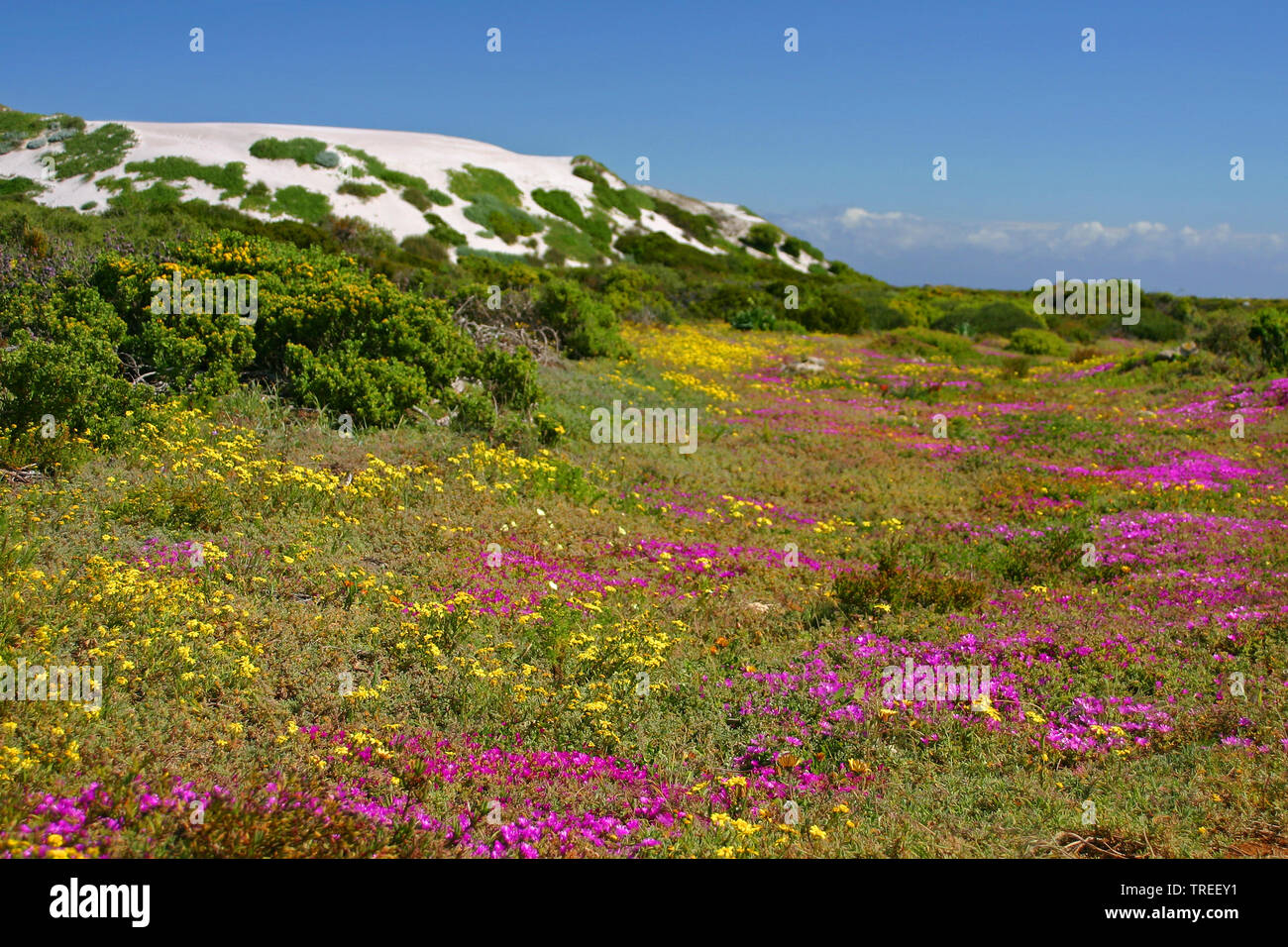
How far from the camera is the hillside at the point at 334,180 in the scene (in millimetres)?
35875

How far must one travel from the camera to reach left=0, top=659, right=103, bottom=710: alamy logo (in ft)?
13.1

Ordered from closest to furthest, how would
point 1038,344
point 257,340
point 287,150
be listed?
point 257,340 < point 1038,344 < point 287,150

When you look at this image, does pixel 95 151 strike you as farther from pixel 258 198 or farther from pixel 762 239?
pixel 762 239

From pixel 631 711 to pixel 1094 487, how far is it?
903cm

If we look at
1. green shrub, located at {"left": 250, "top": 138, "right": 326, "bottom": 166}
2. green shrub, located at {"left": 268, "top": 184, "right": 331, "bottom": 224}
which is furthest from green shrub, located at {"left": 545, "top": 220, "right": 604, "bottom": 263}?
green shrub, located at {"left": 250, "top": 138, "right": 326, "bottom": 166}

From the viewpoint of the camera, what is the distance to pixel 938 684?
5.59m

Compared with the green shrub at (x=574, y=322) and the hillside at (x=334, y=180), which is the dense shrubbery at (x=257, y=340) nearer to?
the green shrub at (x=574, y=322)

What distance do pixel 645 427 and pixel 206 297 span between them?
704 centimetres

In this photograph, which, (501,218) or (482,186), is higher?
(482,186)

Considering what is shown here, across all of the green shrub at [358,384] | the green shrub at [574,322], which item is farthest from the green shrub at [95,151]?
the green shrub at [358,384]

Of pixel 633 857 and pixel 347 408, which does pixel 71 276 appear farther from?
pixel 633 857

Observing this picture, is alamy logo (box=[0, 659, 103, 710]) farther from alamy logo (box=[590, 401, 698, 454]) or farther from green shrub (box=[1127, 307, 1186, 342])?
green shrub (box=[1127, 307, 1186, 342])
